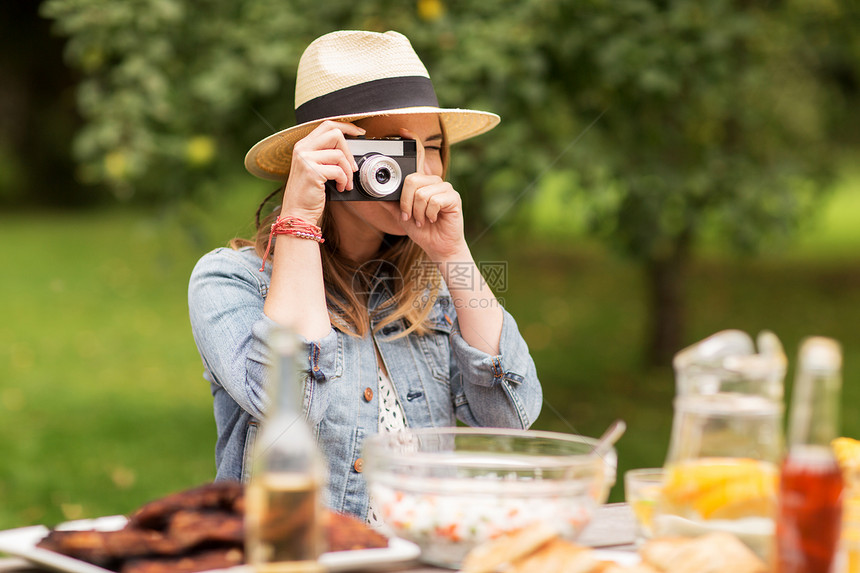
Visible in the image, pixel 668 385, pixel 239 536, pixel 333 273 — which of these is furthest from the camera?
pixel 668 385

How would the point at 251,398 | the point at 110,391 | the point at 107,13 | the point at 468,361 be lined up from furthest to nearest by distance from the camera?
the point at 110,391
the point at 107,13
the point at 468,361
the point at 251,398

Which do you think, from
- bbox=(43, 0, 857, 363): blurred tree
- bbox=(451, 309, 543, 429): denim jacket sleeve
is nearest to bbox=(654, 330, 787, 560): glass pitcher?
bbox=(451, 309, 543, 429): denim jacket sleeve

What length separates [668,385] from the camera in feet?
21.3

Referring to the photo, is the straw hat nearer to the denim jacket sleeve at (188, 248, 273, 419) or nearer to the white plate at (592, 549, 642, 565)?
the denim jacket sleeve at (188, 248, 273, 419)

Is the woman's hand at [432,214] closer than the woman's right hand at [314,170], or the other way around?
the woman's right hand at [314,170]

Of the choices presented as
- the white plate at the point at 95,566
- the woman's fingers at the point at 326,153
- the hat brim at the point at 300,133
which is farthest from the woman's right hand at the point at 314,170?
the white plate at the point at 95,566

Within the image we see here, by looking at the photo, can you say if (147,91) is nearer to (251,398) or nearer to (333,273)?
(333,273)

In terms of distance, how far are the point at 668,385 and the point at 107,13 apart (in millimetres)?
4758

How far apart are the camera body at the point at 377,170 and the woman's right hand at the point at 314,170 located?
70mm

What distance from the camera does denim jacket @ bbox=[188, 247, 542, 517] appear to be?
5.48 ft

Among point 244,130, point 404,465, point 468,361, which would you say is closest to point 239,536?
point 404,465

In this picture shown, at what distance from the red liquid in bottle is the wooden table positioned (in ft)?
0.99

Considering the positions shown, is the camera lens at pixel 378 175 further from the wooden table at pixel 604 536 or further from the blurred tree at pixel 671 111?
the blurred tree at pixel 671 111

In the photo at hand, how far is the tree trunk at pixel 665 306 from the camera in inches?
240
